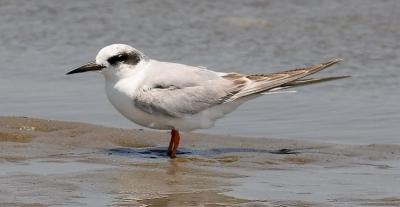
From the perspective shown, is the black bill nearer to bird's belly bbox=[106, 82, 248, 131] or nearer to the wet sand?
bird's belly bbox=[106, 82, 248, 131]

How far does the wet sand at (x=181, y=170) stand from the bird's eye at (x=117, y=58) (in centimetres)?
54

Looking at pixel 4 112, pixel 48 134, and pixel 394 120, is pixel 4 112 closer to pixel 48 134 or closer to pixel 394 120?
pixel 48 134

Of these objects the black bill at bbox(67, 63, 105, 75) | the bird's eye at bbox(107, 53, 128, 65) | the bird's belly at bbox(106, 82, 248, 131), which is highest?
the bird's eye at bbox(107, 53, 128, 65)

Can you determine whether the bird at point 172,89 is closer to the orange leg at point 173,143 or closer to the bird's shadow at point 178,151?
the orange leg at point 173,143

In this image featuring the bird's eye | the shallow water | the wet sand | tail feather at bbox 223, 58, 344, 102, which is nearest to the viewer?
the wet sand

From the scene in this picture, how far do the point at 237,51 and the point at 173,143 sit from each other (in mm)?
2615

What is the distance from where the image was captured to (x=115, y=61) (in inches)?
275

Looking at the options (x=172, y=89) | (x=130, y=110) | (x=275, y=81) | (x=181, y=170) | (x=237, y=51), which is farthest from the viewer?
(x=237, y=51)

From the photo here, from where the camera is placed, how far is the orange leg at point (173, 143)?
687 cm

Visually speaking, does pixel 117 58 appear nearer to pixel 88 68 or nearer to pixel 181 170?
pixel 88 68

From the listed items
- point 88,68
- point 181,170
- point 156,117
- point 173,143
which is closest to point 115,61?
point 88,68

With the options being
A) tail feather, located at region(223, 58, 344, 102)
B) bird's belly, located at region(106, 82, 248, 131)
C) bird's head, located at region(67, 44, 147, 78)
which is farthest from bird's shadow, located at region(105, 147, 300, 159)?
bird's head, located at region(67, 44, 147, 78)

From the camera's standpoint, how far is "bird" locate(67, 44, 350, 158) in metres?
6.88

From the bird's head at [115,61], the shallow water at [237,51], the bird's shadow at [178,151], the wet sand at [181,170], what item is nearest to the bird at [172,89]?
the bird's head at [115,61]
